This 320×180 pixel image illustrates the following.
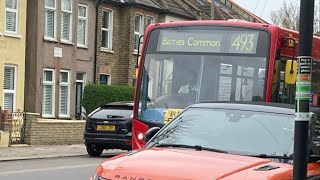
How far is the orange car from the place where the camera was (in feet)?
17.9

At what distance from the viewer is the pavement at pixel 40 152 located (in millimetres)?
18031

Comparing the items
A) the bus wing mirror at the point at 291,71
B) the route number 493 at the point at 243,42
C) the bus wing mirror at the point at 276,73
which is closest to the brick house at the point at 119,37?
the route number 493 at the point at 243,42

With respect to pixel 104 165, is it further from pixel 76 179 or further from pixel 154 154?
pixel 76 179

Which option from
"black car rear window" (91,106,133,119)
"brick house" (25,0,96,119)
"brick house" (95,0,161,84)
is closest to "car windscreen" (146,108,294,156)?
"black car rear window" (91,106,133,119)

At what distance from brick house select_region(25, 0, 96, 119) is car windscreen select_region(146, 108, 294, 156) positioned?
20.1 metres

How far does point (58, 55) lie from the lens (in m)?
27.8

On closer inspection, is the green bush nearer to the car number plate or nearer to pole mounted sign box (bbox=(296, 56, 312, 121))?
the car number plate

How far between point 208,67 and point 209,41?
49 cm

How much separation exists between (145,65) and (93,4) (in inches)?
754

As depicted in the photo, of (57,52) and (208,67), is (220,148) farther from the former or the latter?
(57,52)

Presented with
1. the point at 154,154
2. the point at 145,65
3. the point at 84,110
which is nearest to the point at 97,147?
the point at 145,65

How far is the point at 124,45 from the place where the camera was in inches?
1275

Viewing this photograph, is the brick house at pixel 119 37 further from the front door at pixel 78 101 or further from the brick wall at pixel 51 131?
the brick wall at pixel 51 131

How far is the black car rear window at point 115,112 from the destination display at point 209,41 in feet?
23.7
